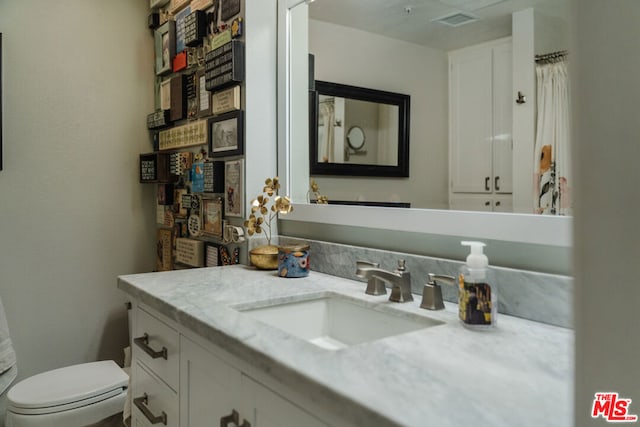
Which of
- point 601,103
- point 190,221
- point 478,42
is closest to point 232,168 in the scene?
point 190,221

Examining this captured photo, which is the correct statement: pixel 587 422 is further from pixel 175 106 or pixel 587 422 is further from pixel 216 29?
pixel 175 106

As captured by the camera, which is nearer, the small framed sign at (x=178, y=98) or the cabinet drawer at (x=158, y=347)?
the cabinet drawer at (x=158, y=347)

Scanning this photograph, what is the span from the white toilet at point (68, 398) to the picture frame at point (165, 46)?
151cm

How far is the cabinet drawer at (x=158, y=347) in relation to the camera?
1239 mm

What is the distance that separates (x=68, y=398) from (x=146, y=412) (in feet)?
2.14

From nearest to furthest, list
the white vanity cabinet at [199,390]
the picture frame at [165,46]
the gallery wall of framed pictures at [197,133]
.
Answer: the white vanity cabinet at [199,390]
the gallery wall of framed pictures at [197,133]
the picture frame at [165,46]

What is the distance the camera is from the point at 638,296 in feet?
1.33

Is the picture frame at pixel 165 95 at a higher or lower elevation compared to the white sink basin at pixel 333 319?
higher

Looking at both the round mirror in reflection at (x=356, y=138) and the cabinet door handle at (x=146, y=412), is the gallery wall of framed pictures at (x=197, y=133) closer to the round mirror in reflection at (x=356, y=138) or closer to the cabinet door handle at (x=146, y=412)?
the round mirror in reflection at (x=356, y=138)

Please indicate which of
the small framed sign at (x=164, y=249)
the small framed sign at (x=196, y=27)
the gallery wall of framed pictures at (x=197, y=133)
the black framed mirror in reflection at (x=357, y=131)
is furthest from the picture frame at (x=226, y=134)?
the small framed sign at (x=164, y=249)

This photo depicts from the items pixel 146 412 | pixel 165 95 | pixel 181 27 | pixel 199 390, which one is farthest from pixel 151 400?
pixel 181 27

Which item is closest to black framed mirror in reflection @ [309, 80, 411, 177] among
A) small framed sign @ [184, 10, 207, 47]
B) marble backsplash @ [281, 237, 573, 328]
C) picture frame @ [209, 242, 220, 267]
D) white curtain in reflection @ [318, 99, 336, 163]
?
white curtain in reflection @ [318, 99, 336, 163]

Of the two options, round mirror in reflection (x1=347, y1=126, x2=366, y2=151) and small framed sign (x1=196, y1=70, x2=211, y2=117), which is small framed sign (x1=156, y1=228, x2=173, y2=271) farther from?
round mirror in reflection (x1=347, y1=126, x2=366, y2=151)

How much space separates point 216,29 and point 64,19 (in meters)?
0.91
